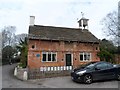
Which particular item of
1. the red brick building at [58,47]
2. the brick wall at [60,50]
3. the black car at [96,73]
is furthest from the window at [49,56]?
the black car at [96,73]

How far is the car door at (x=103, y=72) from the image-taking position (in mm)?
13406

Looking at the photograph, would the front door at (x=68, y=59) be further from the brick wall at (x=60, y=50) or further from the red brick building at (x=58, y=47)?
the brick wall at (x=60, y=50)

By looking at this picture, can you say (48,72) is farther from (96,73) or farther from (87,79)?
(96,73)

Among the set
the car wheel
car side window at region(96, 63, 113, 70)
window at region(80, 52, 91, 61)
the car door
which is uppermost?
window at region(80, 52, 91, 61)

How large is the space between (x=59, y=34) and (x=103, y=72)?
11.3 metres

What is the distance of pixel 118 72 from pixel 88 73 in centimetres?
267

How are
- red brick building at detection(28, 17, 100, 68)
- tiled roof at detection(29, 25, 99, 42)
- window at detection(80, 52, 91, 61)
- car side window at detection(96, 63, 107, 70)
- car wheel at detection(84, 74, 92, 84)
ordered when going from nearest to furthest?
1. car wheel at detection(84, 74, 92, 84)
2. car side window at detection(96, 63, 107, 70)
3. red brick building at detection(28, 17, 100, 68)
4. tiled roof at detection(29, 25, 99, 42)
5. window at detection(80, 52, 91, 61)

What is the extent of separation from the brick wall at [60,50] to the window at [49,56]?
39cm

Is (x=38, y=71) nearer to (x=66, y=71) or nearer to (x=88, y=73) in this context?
(x=66, y=71)

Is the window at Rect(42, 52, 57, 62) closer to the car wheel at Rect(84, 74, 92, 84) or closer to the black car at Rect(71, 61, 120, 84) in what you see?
the black car at Rect(71, 61, 120, 84)

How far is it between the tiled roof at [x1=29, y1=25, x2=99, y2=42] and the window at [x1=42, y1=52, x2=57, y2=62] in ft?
6.26

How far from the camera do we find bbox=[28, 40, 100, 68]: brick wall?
21000mm

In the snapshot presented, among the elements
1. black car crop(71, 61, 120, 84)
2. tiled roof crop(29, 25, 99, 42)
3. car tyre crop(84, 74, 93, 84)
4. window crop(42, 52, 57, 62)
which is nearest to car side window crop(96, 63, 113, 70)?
black car crop(71, 61, 120, 84)

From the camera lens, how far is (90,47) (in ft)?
78.4
